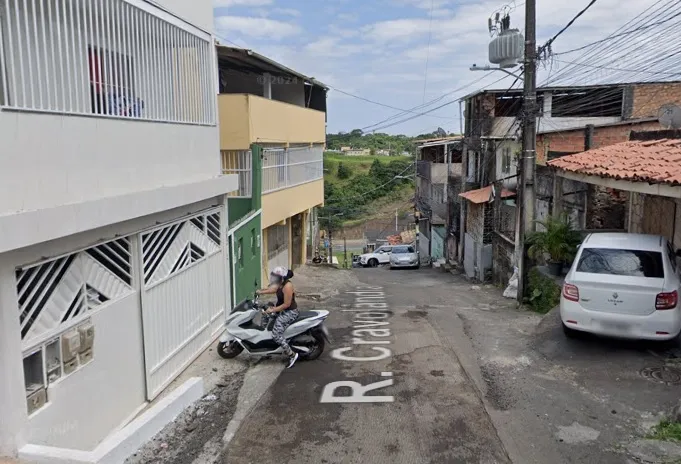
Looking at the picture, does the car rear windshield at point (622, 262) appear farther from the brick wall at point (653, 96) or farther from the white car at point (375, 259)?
the white car at point (375, 259)

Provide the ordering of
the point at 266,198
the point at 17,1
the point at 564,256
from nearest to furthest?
the point at 17,1 → the point at 564,256 → the point at 266,198

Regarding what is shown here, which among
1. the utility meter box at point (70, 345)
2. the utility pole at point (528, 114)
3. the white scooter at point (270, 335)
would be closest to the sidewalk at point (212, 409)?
the white scooter at point (270, 335)

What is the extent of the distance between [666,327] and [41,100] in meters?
7.80

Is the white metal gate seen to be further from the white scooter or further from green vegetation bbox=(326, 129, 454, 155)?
green vegetation bbox=(326, 129, 454, 155)

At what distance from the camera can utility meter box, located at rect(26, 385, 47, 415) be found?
505 centimetres

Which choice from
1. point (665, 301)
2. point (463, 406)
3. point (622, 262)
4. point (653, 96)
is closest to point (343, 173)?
point (653, 96)

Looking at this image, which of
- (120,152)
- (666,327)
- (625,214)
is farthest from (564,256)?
(120,152)

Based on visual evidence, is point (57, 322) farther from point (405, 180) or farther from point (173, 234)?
point (405, 180)

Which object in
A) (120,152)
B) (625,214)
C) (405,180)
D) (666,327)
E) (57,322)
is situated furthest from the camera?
(405,180)

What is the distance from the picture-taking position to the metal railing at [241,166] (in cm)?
1567

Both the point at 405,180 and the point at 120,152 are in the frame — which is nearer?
the point at 120,152

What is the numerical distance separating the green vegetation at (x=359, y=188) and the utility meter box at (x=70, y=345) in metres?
52.3

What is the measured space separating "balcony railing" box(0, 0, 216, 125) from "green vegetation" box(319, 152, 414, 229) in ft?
161

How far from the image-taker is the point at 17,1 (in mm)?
5051
